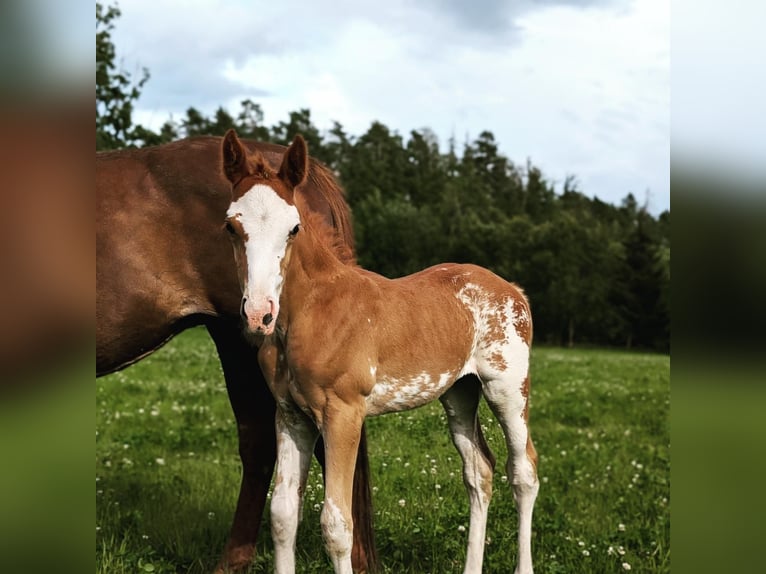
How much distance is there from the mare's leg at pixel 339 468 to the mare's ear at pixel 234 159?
1109mm

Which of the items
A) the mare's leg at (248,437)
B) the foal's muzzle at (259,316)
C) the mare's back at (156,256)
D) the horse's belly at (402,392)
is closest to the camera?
the foal's muzzle at (259,316)

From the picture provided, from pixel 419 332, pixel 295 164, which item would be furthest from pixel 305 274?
pixel 419 332

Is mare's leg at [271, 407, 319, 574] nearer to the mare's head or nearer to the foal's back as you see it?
the foal's back

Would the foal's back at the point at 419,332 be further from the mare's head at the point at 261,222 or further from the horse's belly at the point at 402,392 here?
the mare's head at the point at 261,222

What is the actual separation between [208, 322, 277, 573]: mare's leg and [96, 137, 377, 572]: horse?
0.34m

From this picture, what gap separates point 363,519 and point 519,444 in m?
1.05

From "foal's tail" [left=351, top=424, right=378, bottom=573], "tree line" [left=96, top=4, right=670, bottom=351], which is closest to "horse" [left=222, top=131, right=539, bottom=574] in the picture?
"foal's tail" [left=351, top=424, right=378, bottom=573]

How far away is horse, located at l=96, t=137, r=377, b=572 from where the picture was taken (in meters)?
3.90

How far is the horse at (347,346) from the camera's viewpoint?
2.91 m

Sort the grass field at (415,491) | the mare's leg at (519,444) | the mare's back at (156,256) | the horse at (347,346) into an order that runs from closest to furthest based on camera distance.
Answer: the horse at (347,346)
the mare's leg at (519,444)
the mare's back at (156,256)
the grass field at (415,491)

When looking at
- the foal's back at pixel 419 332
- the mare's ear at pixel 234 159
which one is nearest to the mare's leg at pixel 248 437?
the foal's back at pixel 419 332
